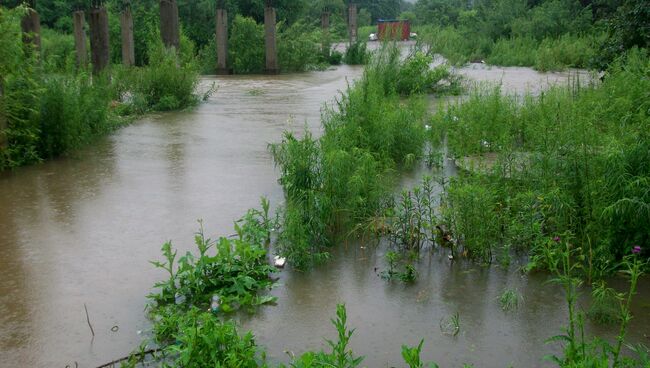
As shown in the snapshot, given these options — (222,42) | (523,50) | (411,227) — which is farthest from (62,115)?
(523,50)

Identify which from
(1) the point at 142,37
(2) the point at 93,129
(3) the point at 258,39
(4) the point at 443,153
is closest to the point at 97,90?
(2) the point at 93,129

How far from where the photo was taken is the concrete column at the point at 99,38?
1412 centimetres

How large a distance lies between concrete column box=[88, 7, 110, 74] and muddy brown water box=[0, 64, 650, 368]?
18.2 feet

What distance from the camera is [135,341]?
4516 millimetres

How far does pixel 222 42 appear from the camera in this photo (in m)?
20.9

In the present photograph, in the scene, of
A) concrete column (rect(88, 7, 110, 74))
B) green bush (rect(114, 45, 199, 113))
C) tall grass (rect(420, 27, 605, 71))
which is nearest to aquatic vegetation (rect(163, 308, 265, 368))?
green bush (rect(114, 45, 199, 113))

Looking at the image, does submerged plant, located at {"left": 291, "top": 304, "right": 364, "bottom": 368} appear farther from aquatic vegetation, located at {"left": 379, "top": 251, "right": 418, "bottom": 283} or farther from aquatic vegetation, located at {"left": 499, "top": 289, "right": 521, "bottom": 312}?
aquatic vegetation, located at {"left": 379, "top": 251, "right": 418, "bottom": 283}

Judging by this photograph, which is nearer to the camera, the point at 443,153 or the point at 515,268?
the point at 515,268

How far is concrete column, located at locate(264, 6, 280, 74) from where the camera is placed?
19609 mm

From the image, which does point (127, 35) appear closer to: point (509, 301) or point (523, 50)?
point (523, 50)

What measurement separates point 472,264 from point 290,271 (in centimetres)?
132

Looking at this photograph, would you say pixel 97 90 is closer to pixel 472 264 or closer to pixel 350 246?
pixel 350 246

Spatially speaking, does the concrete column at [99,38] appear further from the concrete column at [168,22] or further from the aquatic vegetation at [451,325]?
the aquatic vegetation at [451,325]

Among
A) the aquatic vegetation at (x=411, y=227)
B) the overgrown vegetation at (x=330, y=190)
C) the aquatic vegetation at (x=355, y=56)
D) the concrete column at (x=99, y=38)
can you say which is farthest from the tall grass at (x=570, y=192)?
the aquatic vegetation at (x=355, y=56)
